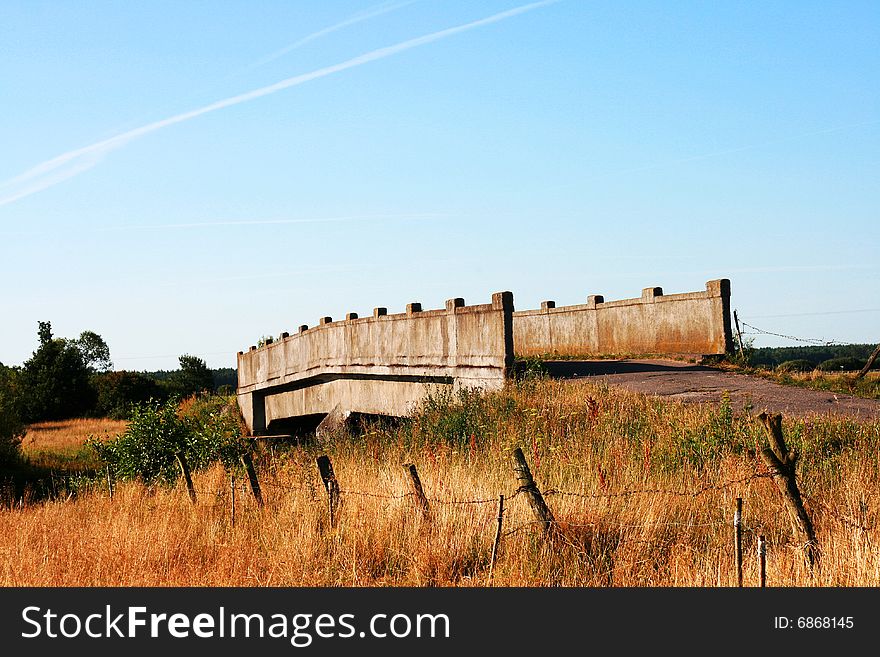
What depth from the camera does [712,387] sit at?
14.8m

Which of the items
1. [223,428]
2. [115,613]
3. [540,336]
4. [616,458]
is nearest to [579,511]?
[616,458]

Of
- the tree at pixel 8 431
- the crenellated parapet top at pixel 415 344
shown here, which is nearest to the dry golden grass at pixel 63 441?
the tree at pixel 8 431

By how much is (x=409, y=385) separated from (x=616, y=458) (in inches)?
351

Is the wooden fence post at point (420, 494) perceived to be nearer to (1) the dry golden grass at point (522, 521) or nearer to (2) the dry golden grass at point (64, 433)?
(1) the dry golden grass at point (522, 521)

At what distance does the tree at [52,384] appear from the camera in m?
59.3

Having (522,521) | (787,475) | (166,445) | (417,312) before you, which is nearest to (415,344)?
(417,312)

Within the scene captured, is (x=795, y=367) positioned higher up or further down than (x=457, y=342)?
further down

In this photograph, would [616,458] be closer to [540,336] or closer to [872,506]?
[872,506]

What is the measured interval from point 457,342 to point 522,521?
27.5 feet

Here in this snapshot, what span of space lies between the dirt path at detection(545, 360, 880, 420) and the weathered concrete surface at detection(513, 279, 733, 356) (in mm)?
1020

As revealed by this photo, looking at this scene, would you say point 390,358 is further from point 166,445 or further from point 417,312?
point 166,445

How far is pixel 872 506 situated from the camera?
310 inches

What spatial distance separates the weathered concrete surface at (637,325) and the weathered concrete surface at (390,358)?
5.75m

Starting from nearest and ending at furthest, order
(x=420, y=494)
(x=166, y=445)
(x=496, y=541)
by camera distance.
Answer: (x=496, y=541) → (x=420, y=494) → (x=166, y=445)
